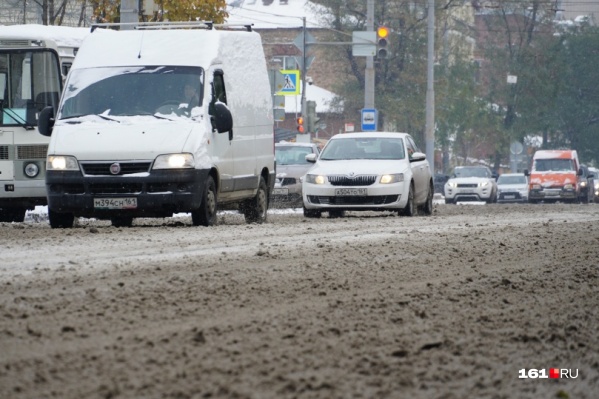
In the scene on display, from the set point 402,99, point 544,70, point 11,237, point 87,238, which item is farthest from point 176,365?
point 544,70

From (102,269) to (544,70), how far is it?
78.0m

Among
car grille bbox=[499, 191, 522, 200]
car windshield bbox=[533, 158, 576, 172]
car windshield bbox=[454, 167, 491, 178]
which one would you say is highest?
car windshield bbox=[533, 158, 576, 172]

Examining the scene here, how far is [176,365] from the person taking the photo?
648cm

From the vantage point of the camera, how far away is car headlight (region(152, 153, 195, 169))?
656 inches

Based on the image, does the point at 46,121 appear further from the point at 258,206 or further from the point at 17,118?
the point at 258,206

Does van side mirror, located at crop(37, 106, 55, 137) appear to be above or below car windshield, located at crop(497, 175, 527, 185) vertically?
above

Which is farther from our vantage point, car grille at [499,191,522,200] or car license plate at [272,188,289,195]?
car grille at [499,191,522,200]

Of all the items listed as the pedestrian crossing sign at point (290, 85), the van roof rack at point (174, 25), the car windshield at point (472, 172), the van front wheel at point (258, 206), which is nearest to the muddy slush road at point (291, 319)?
the van roof rack at point (174, 25)

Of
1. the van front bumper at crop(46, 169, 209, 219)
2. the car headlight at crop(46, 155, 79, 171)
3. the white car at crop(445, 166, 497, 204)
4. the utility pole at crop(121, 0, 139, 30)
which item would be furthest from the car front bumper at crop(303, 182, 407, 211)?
the white car at crop(445, 166, 497, 204)

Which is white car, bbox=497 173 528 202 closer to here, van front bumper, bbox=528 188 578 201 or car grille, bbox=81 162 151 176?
van front bumper, bbox=528 188 578 201

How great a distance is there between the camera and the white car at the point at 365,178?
22.5 metres

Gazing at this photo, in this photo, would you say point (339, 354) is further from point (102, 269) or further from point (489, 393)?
point (102, 269)

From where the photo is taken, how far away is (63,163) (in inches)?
663

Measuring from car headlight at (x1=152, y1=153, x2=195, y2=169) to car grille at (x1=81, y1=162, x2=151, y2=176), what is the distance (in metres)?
0.12
